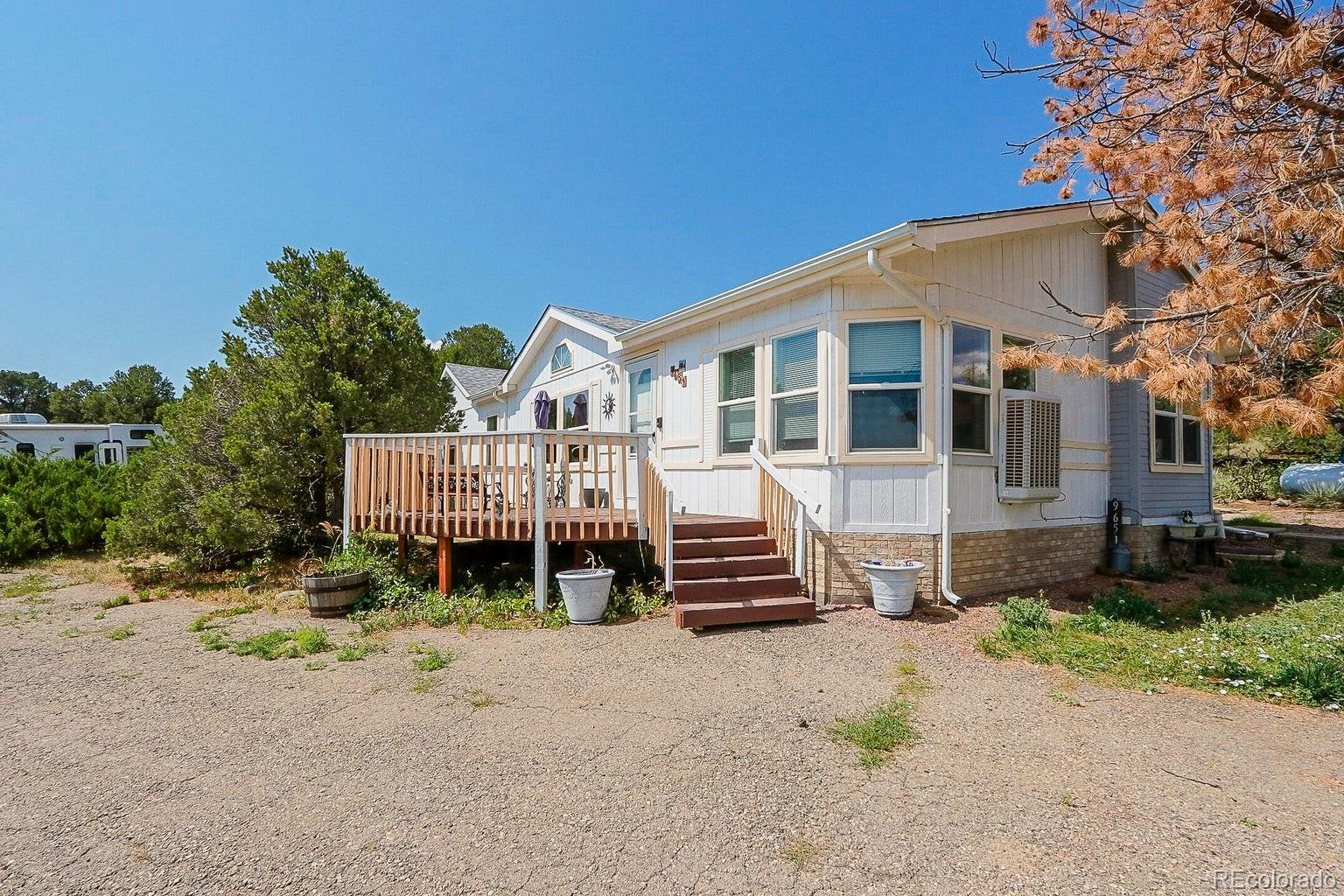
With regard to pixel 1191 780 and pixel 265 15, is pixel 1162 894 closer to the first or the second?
pixel 1191 780

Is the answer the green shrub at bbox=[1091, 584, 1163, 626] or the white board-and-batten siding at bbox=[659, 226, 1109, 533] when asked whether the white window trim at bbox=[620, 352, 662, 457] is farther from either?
the green shrub at bbox=[1091, 584, 1163, 626]

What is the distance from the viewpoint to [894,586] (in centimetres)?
587

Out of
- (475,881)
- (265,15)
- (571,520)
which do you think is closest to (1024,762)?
(475,881)

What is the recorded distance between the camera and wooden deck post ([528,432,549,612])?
6090 millimetres

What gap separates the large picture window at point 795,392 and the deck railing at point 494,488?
181 centimetres

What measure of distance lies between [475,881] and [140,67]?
9286 mm

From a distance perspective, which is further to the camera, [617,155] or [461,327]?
[461,327]

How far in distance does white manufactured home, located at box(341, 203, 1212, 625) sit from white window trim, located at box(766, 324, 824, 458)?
0.02 metres

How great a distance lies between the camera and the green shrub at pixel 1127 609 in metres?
5.78

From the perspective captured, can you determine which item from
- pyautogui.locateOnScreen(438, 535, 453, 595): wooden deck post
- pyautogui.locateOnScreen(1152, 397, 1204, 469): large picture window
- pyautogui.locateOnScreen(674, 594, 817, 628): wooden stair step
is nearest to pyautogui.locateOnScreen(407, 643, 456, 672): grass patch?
pyautogui.locateOnScreen(438, 535, 453, 595): wooden deck post

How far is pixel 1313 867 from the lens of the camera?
218cm

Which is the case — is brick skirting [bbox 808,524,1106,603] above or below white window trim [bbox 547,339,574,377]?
below

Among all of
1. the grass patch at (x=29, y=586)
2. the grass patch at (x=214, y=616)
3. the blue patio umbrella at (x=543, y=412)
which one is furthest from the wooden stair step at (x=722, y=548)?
→ the grass patch at (x=29, y=586)

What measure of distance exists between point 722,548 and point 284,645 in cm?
417
